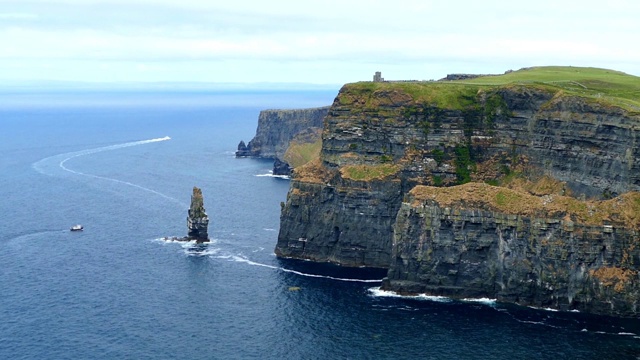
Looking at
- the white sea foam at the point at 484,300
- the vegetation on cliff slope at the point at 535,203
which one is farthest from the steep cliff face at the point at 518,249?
the white sea foam at the point at 484,300

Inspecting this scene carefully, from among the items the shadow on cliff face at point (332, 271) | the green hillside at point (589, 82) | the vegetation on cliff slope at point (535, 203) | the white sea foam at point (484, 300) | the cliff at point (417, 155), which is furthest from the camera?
the green hillside at point (589, 82)

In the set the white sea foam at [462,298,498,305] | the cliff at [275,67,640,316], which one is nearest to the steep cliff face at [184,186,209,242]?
the cliff at [275,67,640,316]

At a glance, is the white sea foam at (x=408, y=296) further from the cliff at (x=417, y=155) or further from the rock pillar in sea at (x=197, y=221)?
the rock pillar in sea at (x=197, y=221)

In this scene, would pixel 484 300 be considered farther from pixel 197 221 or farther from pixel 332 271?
pixel 197 221

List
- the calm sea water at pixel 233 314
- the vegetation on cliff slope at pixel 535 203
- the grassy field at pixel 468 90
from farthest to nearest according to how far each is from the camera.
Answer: the grassy field at pixel 468 90, the vegetation on cliff slope at pixel 535 203, the calm sea water at pixel 233 314

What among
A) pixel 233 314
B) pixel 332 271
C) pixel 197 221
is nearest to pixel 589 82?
pixel 332 271

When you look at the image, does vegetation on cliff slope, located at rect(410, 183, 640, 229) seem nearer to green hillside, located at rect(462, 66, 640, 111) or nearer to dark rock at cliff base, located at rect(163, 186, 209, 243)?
green hillside, located at rect(462, 66, 640, 111)

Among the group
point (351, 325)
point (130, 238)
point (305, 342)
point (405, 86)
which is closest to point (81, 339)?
point (305, 342)
